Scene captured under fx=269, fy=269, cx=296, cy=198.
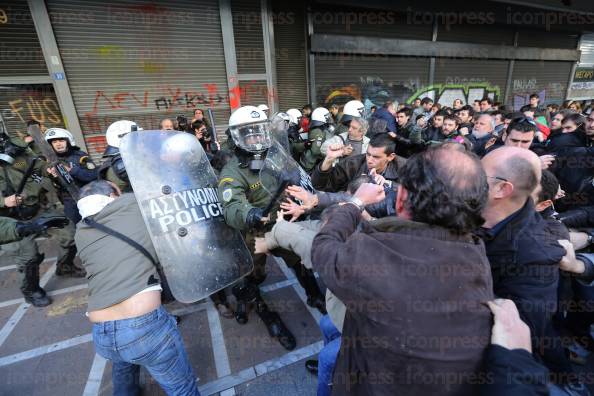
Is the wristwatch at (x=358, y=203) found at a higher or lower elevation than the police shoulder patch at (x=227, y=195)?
higher

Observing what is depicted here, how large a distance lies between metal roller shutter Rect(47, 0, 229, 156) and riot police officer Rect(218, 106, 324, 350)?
643 cm

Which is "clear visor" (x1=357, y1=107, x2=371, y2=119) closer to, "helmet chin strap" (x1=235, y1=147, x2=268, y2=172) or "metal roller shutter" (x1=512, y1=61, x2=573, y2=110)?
"helmet chin strap" (x1=235, y1=147, x2=268, y2=172)

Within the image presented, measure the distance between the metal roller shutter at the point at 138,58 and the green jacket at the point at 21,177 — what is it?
406 cm

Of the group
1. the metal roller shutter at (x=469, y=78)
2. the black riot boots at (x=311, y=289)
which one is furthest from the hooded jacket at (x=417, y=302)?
the metal roller shutter at (x=469, y=78)

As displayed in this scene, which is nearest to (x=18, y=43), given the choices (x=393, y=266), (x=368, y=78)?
(x=393, y=266)

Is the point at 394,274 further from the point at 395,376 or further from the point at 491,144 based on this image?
the point at 491,144

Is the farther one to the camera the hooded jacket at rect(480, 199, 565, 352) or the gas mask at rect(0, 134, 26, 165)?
the gas mask at rect(0, 134, 26, 165)

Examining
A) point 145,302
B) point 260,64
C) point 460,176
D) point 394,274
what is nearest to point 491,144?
point 460,176

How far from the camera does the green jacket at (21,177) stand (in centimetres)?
350

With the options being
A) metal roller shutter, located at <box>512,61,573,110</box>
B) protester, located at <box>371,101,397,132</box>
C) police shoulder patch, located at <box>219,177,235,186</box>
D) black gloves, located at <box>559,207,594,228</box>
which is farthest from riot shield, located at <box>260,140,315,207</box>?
metal roller shutter, located at <box>512,61,573,110</box>

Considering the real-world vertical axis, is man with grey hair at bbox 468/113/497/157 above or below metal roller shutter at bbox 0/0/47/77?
below

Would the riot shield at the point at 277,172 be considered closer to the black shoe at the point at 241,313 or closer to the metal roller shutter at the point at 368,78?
the black shoe at the point at 241,313

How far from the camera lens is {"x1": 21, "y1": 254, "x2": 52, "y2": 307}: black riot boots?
Answer: 11.0 feet

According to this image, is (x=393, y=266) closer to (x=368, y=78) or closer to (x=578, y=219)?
(x=578, y=219)
